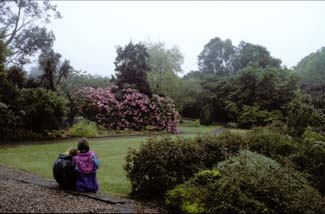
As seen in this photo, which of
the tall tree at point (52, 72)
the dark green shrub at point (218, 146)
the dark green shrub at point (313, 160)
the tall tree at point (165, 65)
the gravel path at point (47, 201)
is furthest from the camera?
the tall tree at point (165, 65)

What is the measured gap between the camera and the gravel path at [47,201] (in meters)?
4.67

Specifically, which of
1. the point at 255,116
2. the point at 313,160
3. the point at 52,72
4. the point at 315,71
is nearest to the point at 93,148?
the point at 313,160

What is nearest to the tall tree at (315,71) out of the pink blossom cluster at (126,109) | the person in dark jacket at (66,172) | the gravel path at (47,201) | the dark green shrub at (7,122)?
the pink blossom cluster at (126,109)

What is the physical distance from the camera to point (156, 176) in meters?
A: 6.36

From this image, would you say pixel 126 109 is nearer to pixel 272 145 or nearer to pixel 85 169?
pixel 272 145

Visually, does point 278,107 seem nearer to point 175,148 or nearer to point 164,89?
point 164,89

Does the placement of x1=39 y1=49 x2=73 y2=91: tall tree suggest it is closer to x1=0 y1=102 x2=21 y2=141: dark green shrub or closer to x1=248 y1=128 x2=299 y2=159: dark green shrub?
x1=0 y1=102 x2=21 y2=141: dark green shrub

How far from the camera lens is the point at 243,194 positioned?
527 centimetres

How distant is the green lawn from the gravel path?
111cm

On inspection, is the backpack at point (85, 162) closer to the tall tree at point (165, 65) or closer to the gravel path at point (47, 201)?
the gravel path at point (47, 201)

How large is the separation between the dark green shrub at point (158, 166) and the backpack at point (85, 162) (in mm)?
727

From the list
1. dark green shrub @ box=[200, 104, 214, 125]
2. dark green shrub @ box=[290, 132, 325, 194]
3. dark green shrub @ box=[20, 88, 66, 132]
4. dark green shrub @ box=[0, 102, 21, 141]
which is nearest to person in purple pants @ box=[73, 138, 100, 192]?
dark green shrub @ box=[290, 132, 325, 194]

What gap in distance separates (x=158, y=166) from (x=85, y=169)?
1338mm

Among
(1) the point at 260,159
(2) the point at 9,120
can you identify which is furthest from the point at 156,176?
(2) the point at 9,120
